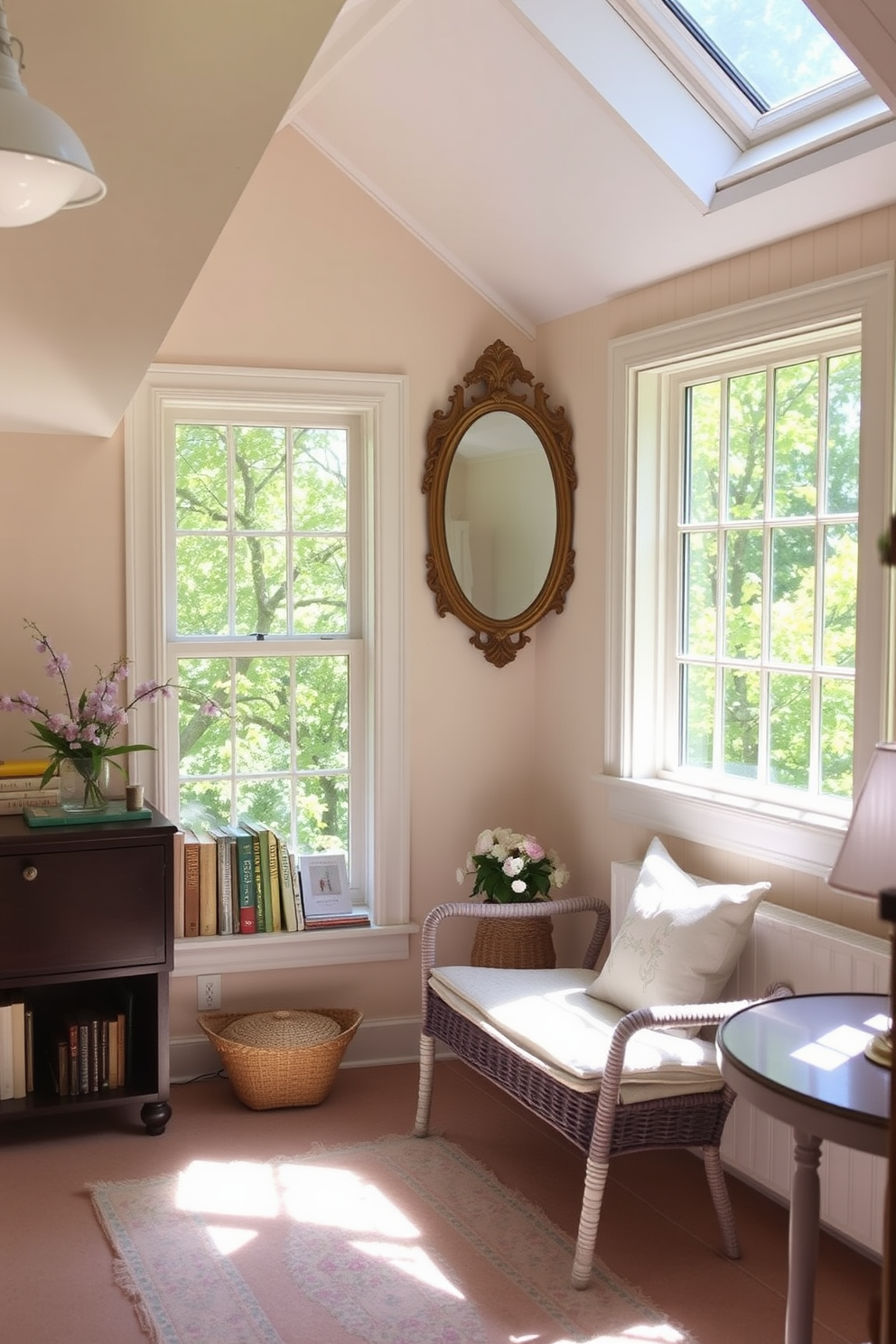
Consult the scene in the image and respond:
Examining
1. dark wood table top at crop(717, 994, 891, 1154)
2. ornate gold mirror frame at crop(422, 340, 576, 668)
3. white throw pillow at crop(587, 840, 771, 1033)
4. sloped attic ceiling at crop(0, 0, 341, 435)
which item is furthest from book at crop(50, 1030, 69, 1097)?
dark wood table top at crop(717, 994, 891, 1154)

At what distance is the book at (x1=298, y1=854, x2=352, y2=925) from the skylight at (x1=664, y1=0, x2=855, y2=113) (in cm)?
252

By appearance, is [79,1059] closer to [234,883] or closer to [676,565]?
[234,883]

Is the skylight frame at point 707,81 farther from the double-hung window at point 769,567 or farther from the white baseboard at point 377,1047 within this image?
the white baseboard at point 377,1047

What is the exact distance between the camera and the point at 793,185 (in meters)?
2.93

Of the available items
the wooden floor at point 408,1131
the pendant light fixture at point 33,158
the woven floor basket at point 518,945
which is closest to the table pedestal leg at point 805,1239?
the wooden floor at point 408,1131

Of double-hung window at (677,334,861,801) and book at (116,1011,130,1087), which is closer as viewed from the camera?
double-hung window at (677,334,861,801)

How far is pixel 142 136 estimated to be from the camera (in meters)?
2.03

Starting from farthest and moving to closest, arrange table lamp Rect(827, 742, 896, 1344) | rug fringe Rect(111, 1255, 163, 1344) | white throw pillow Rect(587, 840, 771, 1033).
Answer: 1. white throw pillow Rect(587, 840, 771, 1033)
2. rug fringe Rect(111, 1255, 163, 1344)
3. table lamp Rect(827, 742, 896, 1344)

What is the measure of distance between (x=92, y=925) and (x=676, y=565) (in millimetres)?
1904

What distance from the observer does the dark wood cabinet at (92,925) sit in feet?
11.3

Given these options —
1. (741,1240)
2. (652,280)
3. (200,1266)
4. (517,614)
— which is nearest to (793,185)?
(652,280)

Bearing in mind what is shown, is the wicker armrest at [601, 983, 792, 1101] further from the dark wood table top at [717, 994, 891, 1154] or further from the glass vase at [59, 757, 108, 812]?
the glass vase at [59, 757, 108, 812]

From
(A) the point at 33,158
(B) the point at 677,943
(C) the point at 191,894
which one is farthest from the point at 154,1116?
(A) the point at 33,158

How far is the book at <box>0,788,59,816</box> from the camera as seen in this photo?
3701 mm
